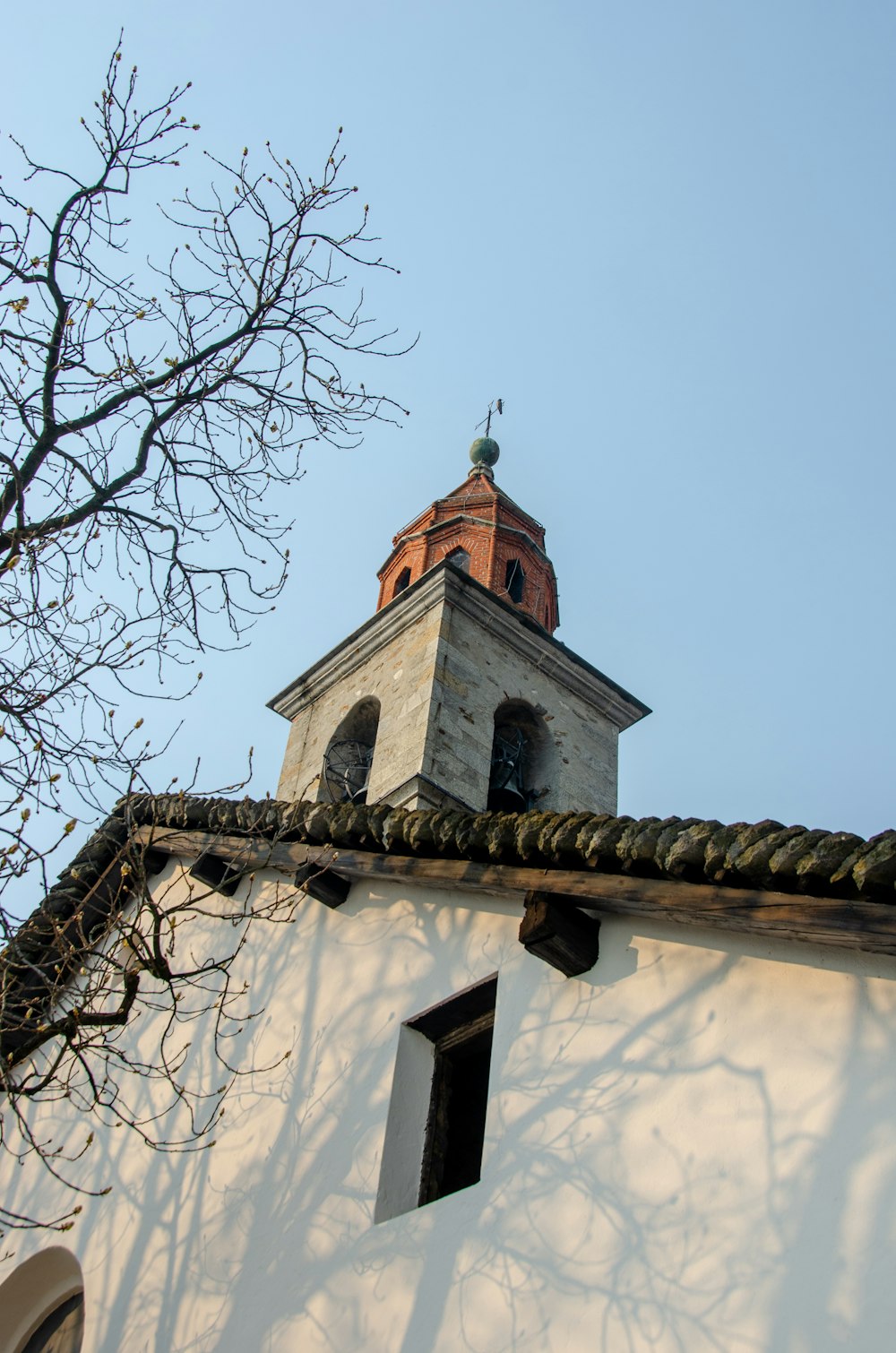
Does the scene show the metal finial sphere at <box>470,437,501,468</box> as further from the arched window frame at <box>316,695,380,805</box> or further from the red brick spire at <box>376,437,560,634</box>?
the arched window frame at <box>316,695,380,805</box>

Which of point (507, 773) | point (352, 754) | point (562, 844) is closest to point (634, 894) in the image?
point (562, 844)

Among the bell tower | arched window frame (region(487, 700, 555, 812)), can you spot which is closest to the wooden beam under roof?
the bell tower

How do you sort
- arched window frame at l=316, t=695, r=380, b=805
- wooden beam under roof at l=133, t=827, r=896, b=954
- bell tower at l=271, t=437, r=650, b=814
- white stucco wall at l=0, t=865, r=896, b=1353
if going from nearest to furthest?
1. white stucco wall at l=0, t=865, r=896, b=1353
2. wooden beam under roof at l=133, t=827, r=896, b=954
3. bell tower at l=271, t=437, r=650, b=814
4. arched window frame at l=316, t=695, r=380, b=805

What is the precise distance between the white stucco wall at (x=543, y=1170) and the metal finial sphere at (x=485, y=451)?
17083 millimetres

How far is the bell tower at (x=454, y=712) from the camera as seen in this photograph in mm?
15086

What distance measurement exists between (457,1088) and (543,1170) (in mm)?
1087

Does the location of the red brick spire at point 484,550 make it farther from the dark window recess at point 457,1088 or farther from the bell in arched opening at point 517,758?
the dark window recess at point 457,1088

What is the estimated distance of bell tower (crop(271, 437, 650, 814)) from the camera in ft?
49.5

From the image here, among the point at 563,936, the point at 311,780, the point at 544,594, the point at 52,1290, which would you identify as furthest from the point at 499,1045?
the point at 544,594

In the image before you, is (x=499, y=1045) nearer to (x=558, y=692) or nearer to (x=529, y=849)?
(x=529, y=849)

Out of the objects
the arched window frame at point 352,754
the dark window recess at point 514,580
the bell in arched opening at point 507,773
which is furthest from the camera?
the dark window recess at point 514,580

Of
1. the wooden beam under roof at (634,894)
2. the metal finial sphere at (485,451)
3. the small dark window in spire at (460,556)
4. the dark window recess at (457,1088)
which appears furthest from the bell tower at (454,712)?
the dark window recess at (457,1088)

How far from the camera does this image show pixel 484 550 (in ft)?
64.4

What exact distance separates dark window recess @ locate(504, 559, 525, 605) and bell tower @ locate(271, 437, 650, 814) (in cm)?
44
